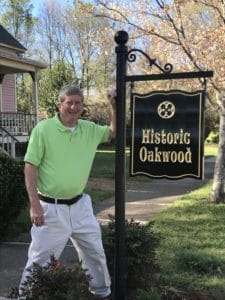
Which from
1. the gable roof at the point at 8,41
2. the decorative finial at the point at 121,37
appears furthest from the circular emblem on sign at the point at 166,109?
the gable roof at the point at 8,41

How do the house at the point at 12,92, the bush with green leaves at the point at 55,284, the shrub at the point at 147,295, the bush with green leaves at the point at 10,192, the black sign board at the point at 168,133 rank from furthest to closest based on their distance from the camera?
the house at the point at 12,92, the bush with green leaves at the point at 10,192, the shrub at the point at 147,295, the black sign board at the point at 168,133, the bush with green leaves at the point at 55,284

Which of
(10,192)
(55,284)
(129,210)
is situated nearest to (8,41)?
(129,210)

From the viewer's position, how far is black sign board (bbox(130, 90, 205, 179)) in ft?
12.6

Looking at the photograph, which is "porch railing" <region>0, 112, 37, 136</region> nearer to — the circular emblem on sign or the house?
the house

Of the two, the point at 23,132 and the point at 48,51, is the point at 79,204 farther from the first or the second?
the point at 48,51

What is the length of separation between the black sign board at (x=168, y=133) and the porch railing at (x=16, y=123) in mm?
12946

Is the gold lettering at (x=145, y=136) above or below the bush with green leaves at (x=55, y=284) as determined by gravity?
above

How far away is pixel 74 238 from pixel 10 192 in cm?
257

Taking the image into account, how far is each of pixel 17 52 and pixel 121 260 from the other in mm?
19125

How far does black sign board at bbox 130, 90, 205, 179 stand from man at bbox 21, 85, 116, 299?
239mm

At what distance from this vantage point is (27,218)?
791cm

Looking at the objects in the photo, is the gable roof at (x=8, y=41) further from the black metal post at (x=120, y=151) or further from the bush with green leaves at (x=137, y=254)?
the black metal post at (x=120, y=151)

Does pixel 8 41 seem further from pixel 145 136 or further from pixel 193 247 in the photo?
pixel 145 136

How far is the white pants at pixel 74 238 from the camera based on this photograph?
388 centimetres
